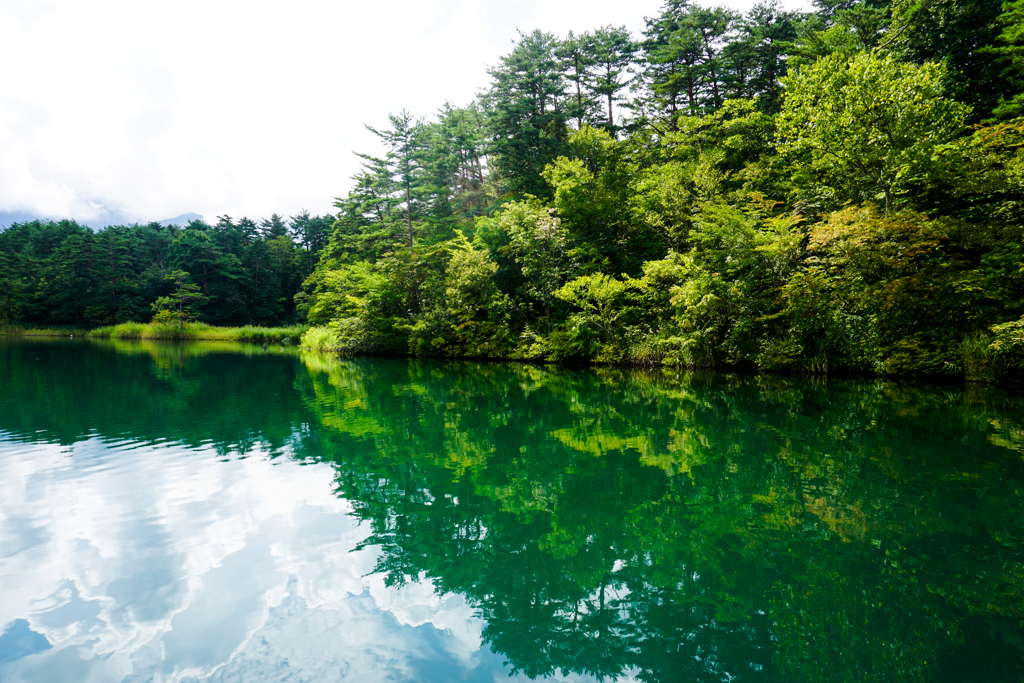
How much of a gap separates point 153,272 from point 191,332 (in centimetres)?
1106

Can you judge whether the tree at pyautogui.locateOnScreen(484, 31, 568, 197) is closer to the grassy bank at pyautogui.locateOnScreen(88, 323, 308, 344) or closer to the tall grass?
the tall grass

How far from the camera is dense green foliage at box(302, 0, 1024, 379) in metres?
13.2

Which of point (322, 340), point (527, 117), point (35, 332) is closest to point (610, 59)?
point (527, 117)

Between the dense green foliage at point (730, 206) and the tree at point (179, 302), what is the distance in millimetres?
16363

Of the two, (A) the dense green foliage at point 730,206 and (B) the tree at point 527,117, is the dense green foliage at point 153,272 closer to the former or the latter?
(A) the dense green foliage at point 730,206

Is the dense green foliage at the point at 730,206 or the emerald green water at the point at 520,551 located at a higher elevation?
the dense green foliage at the point at 730,206

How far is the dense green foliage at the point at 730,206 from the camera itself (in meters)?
13.2

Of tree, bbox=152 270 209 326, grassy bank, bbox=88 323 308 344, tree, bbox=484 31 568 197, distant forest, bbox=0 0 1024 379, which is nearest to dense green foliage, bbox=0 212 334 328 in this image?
tree, bbox=152 270 209 326

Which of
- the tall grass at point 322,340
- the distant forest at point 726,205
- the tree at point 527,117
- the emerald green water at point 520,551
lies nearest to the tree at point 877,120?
the distant forest at point 726,205

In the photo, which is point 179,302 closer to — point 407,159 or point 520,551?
point 407,159

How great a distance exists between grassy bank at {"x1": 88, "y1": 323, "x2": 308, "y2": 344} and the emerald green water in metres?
34.6

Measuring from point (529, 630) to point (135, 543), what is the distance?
11.5ft

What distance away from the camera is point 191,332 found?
42.4 meters

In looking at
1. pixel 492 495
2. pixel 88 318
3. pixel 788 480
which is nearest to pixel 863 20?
pixel 788 480
